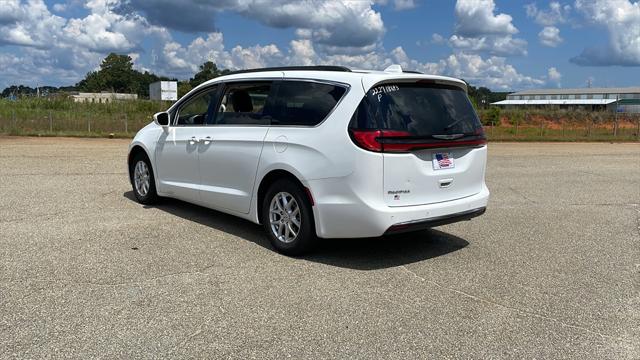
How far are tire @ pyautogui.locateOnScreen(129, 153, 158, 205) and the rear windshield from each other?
12.6 feet

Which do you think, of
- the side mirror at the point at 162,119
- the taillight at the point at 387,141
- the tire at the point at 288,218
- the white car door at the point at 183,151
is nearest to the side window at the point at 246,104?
the white car door at the point at 183,151

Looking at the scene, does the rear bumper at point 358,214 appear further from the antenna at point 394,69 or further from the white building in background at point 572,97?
the white building in background at point 572,97

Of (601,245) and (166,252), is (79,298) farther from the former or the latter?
(601,245)

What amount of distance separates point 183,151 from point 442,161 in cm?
326

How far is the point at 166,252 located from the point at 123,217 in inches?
71.4

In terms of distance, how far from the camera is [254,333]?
12.1ft

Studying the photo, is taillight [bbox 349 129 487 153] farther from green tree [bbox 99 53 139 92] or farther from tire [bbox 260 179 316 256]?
green tree [bbox 99 53 139 92]

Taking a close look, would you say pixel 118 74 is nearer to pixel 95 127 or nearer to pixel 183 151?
pixel 95 127

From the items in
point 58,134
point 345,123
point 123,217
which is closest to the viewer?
point 345,123

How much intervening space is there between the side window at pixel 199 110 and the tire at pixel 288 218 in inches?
60.7

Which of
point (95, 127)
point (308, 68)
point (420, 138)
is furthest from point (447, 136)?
point (95, 127)

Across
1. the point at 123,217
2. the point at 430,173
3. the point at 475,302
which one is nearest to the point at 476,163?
the point at 430,173

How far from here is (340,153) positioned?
4.92 metres

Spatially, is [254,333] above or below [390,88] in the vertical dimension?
below
